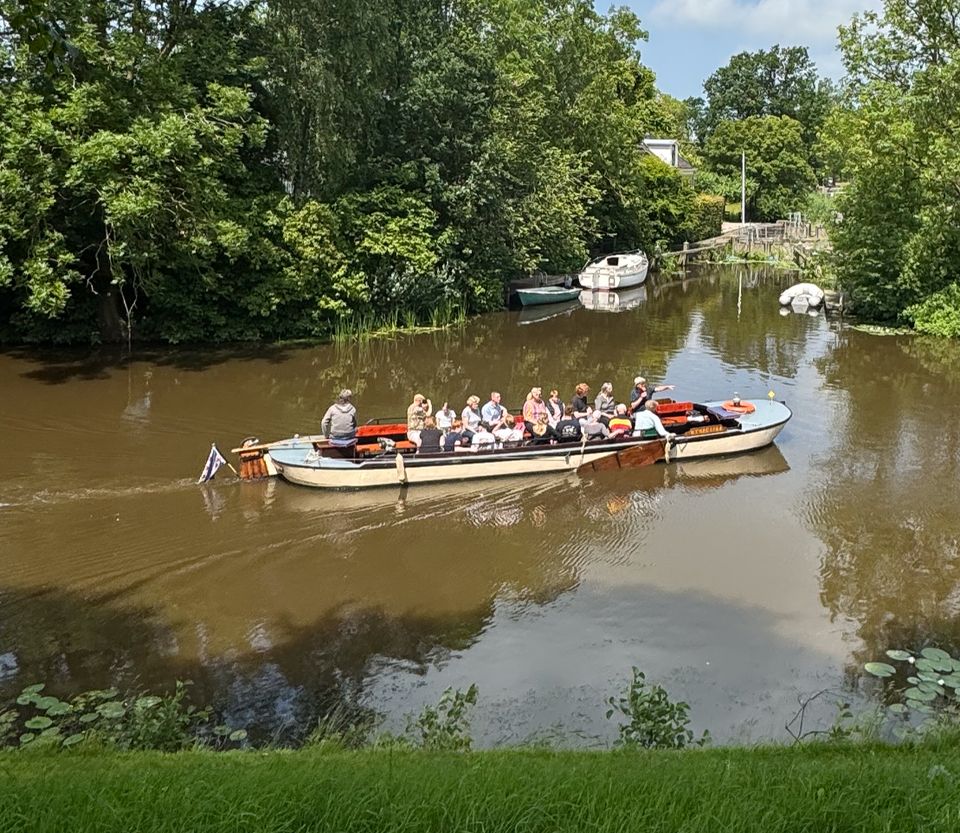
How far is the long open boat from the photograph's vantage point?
49.5 ft

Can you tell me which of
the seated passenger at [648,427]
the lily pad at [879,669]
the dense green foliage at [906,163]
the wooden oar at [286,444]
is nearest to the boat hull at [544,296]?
the dense green foliage at [906,163]

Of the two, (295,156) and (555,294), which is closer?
(295,156)

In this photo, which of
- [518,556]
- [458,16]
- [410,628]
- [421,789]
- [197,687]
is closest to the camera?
[421,789]

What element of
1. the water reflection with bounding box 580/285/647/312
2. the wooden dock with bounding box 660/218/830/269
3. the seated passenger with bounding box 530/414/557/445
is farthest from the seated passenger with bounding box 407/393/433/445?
the wooden dock with bounding box 660/218/830/269

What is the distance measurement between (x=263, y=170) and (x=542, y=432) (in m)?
15.7

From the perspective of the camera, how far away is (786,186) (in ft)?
242

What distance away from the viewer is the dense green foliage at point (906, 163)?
27.6m

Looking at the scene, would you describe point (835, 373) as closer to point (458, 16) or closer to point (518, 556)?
point (518, 556)

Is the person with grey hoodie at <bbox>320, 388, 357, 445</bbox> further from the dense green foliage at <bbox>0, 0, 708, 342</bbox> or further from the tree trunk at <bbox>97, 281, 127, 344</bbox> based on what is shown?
the tree trunk at <bbox>97, 281, 127, 344</bbox>

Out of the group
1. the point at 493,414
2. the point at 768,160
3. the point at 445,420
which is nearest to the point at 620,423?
the point at 493,414

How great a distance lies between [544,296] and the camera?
38562mm

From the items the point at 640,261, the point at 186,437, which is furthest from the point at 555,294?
the point at 186,437

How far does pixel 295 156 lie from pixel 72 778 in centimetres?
2500

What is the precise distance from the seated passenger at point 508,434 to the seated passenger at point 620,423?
1.79m
